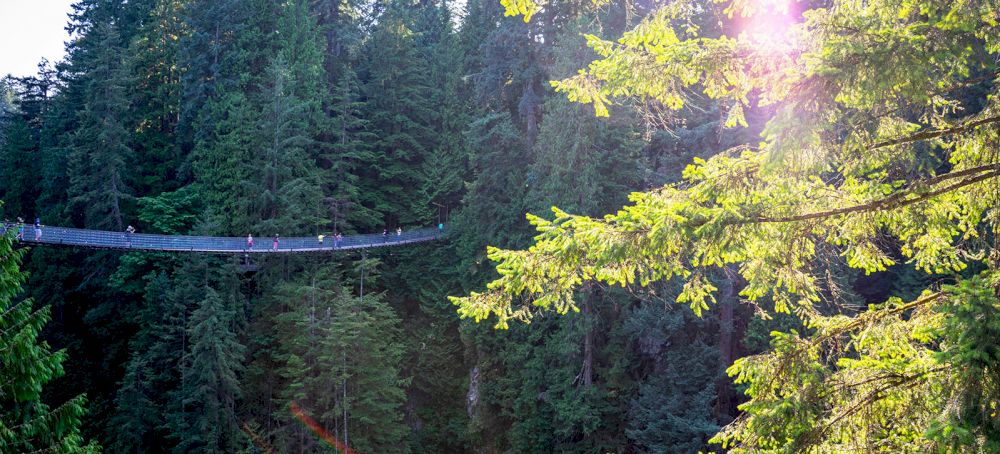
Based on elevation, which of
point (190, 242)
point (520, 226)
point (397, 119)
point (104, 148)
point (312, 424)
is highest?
point (397, 119)

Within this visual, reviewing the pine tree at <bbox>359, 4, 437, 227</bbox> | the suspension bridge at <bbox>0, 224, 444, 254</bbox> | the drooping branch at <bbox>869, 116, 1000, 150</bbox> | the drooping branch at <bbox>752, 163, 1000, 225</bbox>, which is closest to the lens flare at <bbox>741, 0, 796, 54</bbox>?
the drooping branch at <bbox>869, 116, 1000, 150</bbox>

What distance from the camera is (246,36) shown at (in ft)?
91.2

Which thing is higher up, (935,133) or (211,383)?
(935,133)

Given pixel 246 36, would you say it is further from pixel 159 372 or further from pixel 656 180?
pixel 656 180

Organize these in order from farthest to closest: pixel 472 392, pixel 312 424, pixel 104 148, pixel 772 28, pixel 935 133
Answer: pixel 104 148, pixel 472 392, pixel 312 424, pixel 772 28, pixel 935 133

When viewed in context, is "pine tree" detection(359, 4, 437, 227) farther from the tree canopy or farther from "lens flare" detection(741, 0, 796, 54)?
"lens flare" detection(741, 0, 796, 54)

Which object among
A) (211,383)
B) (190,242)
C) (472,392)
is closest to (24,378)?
(190,242)

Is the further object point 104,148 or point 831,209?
point 104,148

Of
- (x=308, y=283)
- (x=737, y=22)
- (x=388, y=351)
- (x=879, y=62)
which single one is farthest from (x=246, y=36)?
(x=879, y=62)

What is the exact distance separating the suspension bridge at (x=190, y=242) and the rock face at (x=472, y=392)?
4.84 meters

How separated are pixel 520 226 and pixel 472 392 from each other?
5.45 metres

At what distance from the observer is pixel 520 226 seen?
21.4 meters

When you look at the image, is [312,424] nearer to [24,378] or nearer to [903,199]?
[24,378]

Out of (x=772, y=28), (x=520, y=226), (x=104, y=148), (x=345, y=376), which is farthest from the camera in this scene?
(x=104, y=148)
